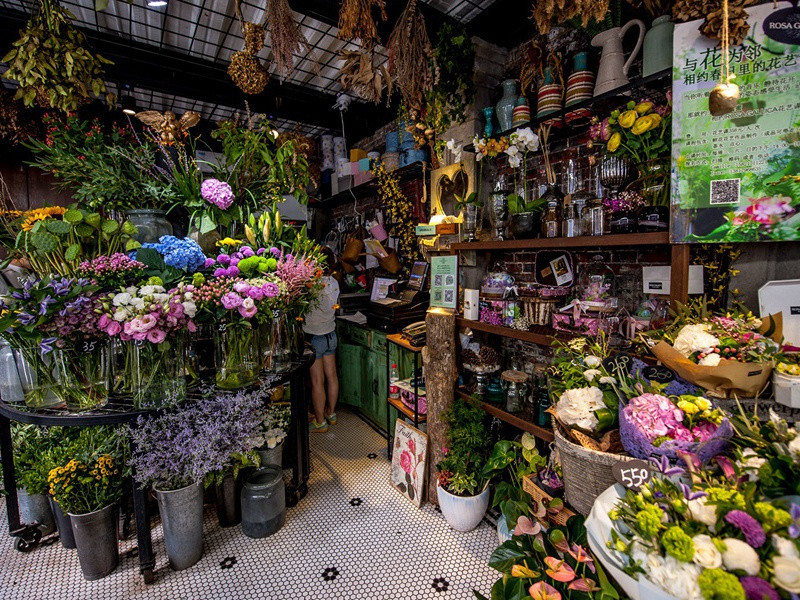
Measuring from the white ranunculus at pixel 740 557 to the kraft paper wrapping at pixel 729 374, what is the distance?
1.97 ft

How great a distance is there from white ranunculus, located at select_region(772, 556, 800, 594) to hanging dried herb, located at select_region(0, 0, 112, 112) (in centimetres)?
392

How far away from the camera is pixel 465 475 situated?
244 cm

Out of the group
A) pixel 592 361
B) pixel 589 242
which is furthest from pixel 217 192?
pixel 592 361

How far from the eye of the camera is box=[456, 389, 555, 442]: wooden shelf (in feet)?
6.85

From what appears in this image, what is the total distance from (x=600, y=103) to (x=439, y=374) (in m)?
1.91

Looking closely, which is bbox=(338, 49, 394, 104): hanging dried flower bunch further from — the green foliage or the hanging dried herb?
the green foliage

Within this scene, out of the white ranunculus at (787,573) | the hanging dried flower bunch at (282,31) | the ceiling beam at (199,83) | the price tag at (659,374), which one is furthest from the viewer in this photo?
the ceiling beam at (199,83)

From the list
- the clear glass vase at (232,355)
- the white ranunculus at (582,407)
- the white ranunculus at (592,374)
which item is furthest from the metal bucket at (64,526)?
the white ranunculus at (592,374)

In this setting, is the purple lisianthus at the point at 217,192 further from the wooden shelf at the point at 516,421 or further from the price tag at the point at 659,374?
the price tag at the point at 659,374

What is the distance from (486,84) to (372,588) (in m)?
3.37

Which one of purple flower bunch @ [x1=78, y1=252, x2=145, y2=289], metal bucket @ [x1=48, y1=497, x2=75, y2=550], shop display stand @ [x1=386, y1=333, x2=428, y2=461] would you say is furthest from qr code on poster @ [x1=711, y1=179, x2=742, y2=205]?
metal bucket @ [x1=48, y1=497, x2=75, y2=550]

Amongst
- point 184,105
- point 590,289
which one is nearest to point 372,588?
point 590,289

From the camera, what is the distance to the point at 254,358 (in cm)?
234

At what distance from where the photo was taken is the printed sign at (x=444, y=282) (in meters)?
2.66
